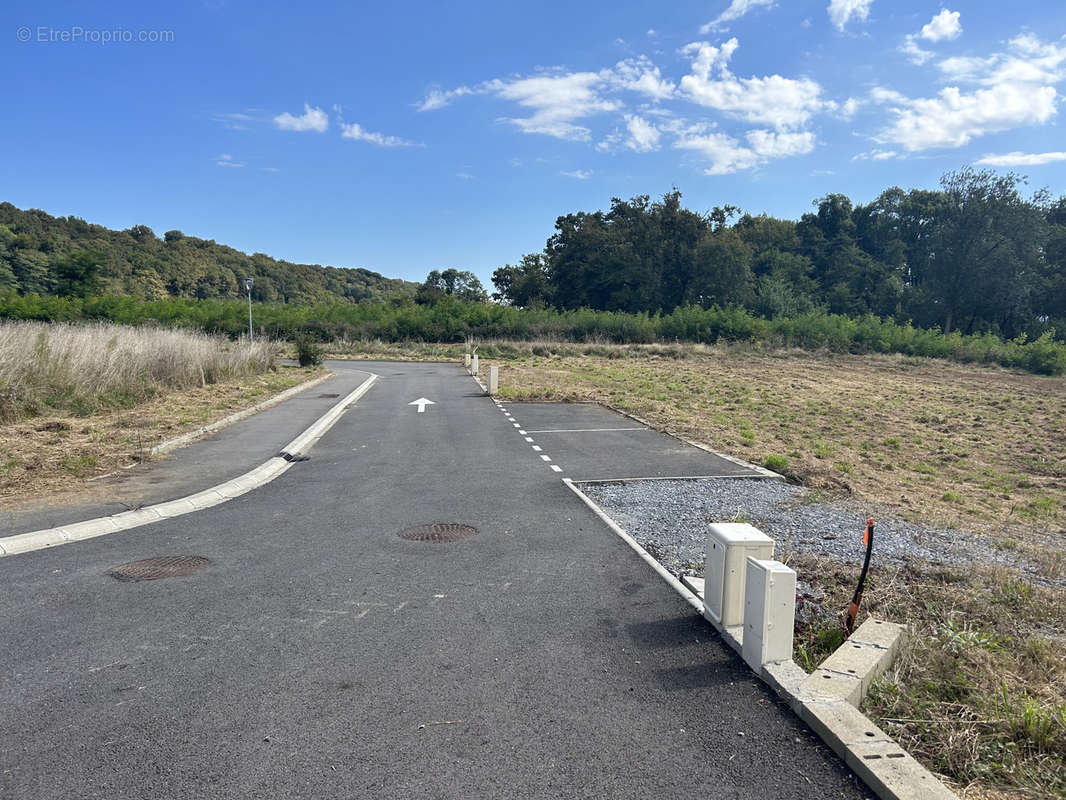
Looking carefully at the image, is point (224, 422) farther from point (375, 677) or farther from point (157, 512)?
point (375, 677)

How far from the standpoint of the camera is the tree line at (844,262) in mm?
65562

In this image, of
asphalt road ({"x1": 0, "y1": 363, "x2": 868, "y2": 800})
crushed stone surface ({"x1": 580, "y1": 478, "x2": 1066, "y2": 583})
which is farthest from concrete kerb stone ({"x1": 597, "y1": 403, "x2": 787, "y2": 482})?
asphalt road ({"x1": 0, "y1": 363, "x2": 868, "y2": 800})

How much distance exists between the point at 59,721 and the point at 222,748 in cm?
94

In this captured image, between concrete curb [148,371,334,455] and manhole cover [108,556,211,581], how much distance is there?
5211 millimetres

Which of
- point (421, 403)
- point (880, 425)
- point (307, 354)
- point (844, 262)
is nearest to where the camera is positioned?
point (880, 425)

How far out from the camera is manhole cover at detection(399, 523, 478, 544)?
6.71 meters

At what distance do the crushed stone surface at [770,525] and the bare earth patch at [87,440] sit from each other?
679cm

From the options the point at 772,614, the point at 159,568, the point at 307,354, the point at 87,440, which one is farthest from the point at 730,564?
the point at 307,354

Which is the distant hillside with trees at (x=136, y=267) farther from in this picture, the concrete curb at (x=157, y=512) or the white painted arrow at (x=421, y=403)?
the concrete curb at (x=157, y=512)

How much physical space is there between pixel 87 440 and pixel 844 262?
78047 mm

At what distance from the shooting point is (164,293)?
7994cm

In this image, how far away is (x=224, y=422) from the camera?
14023 mm

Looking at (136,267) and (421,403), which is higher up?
(136,267)

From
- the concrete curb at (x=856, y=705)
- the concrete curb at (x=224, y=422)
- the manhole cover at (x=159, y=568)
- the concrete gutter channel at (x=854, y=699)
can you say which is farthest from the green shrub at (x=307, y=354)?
the concrete curb at (x=856, y=705)
